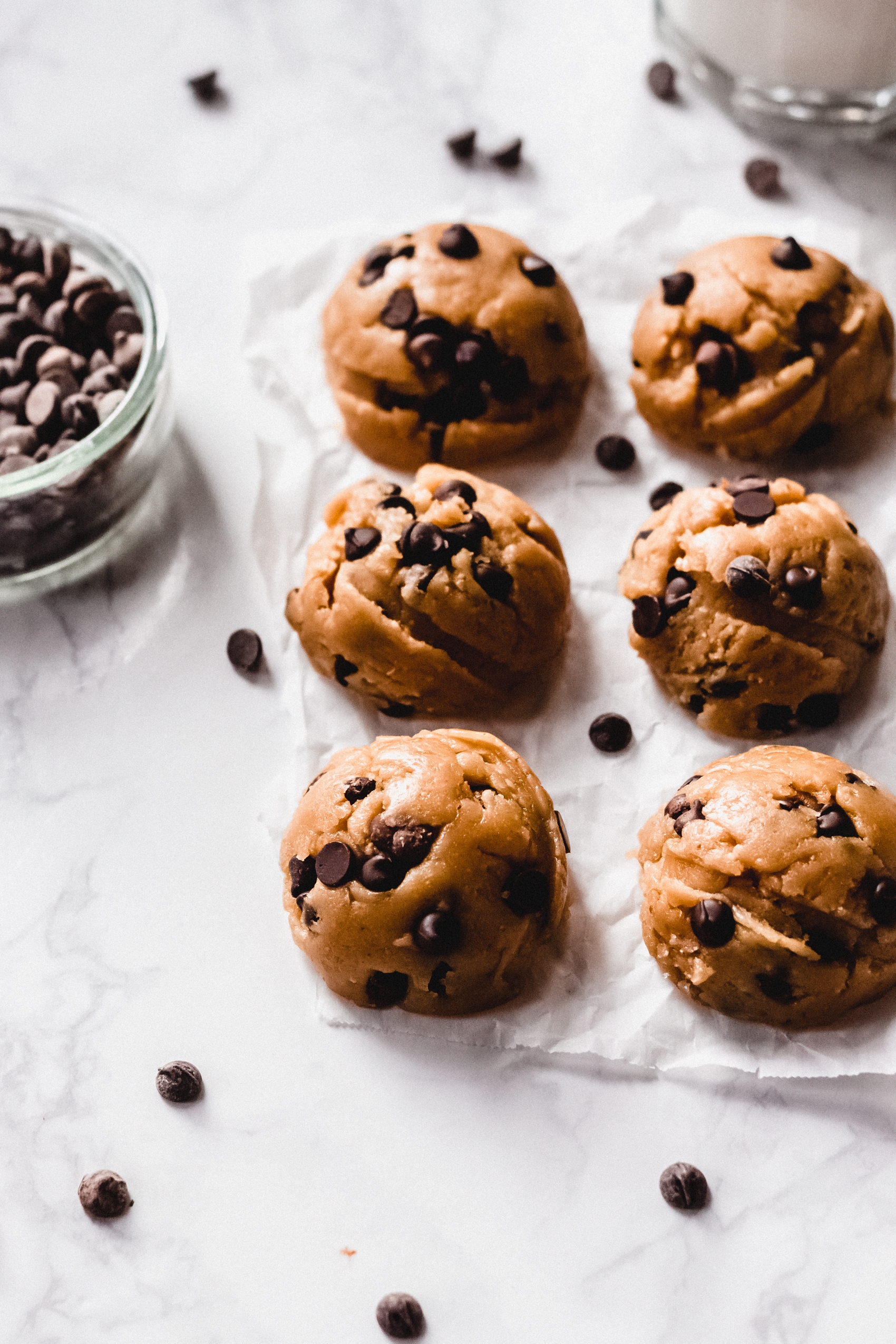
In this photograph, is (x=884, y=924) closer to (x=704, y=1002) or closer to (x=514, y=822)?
(x=704, y=1002)

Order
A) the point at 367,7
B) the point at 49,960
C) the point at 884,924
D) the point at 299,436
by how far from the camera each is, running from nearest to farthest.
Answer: the point at 884,924 → the point at 49,960 → the point at 299,436 → the point at 367,7

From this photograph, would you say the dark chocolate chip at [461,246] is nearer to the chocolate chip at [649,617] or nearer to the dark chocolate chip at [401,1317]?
the chocolate chip at [649,617]

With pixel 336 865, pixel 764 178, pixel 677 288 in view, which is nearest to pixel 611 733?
pixel 336 865

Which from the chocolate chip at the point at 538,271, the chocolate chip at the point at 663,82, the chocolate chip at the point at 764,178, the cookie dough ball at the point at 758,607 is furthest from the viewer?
the chocolate chip at the point at 663,82

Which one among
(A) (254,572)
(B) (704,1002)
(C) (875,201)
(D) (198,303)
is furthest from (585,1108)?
(C) (875,201)

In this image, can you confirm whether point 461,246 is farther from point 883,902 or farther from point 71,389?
point 883,902

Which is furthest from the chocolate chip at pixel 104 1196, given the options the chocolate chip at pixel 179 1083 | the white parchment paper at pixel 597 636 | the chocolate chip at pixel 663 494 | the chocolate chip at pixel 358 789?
the chocolate chip at pixel 663 494
